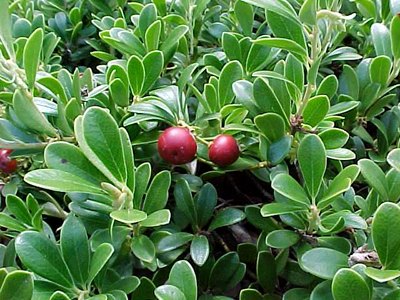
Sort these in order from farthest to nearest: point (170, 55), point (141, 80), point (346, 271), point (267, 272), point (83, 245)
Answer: point (170, 55), point (141, 80), point (267, 272), point (83, 245), point (346, 271)

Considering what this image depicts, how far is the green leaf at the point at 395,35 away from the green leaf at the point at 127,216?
62 cm

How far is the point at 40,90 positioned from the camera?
1118 mm

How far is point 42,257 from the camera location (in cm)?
81

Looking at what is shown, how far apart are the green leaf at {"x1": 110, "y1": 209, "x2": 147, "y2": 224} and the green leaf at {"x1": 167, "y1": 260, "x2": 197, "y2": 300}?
0.32 feet

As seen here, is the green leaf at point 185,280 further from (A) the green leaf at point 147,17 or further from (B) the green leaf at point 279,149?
(A) the green leaf at point 147,17

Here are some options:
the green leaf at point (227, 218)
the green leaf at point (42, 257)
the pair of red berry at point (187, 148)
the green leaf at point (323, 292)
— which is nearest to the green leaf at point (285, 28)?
the pair of red berry at point (187, 148)

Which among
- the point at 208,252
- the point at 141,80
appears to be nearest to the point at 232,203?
the point at 208,252

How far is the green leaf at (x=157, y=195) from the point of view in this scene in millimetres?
932

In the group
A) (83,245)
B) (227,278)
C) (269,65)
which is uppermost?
(269,65)

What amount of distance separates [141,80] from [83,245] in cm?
36

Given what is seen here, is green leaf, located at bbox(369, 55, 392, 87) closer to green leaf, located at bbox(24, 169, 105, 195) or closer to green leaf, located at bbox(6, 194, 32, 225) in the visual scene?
green leaf, located at bbox(24, 169, 105, 195)

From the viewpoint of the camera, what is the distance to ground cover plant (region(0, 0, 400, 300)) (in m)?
0.80

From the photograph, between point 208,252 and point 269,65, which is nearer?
point 208,252

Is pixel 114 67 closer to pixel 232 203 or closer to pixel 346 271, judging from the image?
pixel 232 203
